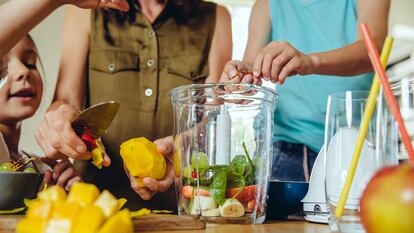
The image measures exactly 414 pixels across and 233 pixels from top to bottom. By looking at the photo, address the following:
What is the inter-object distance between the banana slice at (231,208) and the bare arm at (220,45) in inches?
Result: 26.0

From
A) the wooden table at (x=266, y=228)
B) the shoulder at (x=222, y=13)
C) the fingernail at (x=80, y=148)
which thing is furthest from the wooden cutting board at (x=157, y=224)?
the shoulder at (x=222, y=13)

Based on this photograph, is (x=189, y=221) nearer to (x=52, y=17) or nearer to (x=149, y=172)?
(x=149, y=172)

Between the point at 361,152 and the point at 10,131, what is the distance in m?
0.97

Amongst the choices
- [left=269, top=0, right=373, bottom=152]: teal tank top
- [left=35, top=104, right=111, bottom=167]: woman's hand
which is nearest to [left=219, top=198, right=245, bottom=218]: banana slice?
[left=35, top=104, right=111, bottom=167]: woman's hand

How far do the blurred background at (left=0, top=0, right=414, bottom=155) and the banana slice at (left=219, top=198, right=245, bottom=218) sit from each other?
2.15ft

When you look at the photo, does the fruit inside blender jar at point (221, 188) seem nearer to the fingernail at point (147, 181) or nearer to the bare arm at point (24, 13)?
the fingernail at point (147, 181)

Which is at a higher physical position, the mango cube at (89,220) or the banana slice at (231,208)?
the mango cube at (89,220)

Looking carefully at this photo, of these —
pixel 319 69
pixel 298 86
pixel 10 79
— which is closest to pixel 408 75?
pixel 298 86

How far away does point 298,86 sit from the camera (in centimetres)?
121

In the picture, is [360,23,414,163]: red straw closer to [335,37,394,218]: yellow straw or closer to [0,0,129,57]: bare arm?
[335,37,394,218]: yellow straw

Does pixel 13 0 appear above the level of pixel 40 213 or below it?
above

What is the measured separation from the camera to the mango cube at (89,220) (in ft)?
1.27

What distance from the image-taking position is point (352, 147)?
0.48 metres

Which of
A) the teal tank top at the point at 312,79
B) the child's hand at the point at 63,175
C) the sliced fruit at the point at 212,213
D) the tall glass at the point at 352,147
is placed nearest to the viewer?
the tall glass at the point at 352,147
